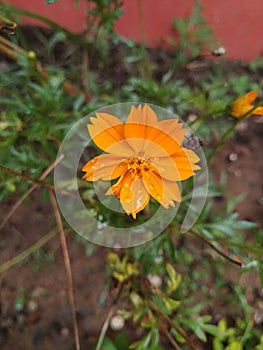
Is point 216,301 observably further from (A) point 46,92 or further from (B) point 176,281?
(A) point 46,92

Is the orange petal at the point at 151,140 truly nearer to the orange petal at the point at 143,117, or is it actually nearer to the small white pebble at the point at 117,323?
the orange petal at the point at 143,117

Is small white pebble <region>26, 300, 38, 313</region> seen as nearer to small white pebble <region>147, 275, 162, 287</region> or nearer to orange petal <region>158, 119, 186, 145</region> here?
small white pebble <region>147, 275, 162, 287</region>

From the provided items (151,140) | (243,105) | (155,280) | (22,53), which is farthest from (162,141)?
(155,280)

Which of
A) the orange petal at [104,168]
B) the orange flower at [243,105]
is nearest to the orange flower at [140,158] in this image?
the orange petal at [104,168]

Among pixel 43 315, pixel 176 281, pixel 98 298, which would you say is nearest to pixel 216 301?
pixel 176 281

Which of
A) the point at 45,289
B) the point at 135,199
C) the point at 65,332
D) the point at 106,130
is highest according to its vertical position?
the point at 106,130

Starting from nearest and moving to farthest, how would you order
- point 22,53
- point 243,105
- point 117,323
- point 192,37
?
point 243,105
point 22,53
point 117,323
point 192,37

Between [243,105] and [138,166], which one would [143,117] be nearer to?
[138,166]
